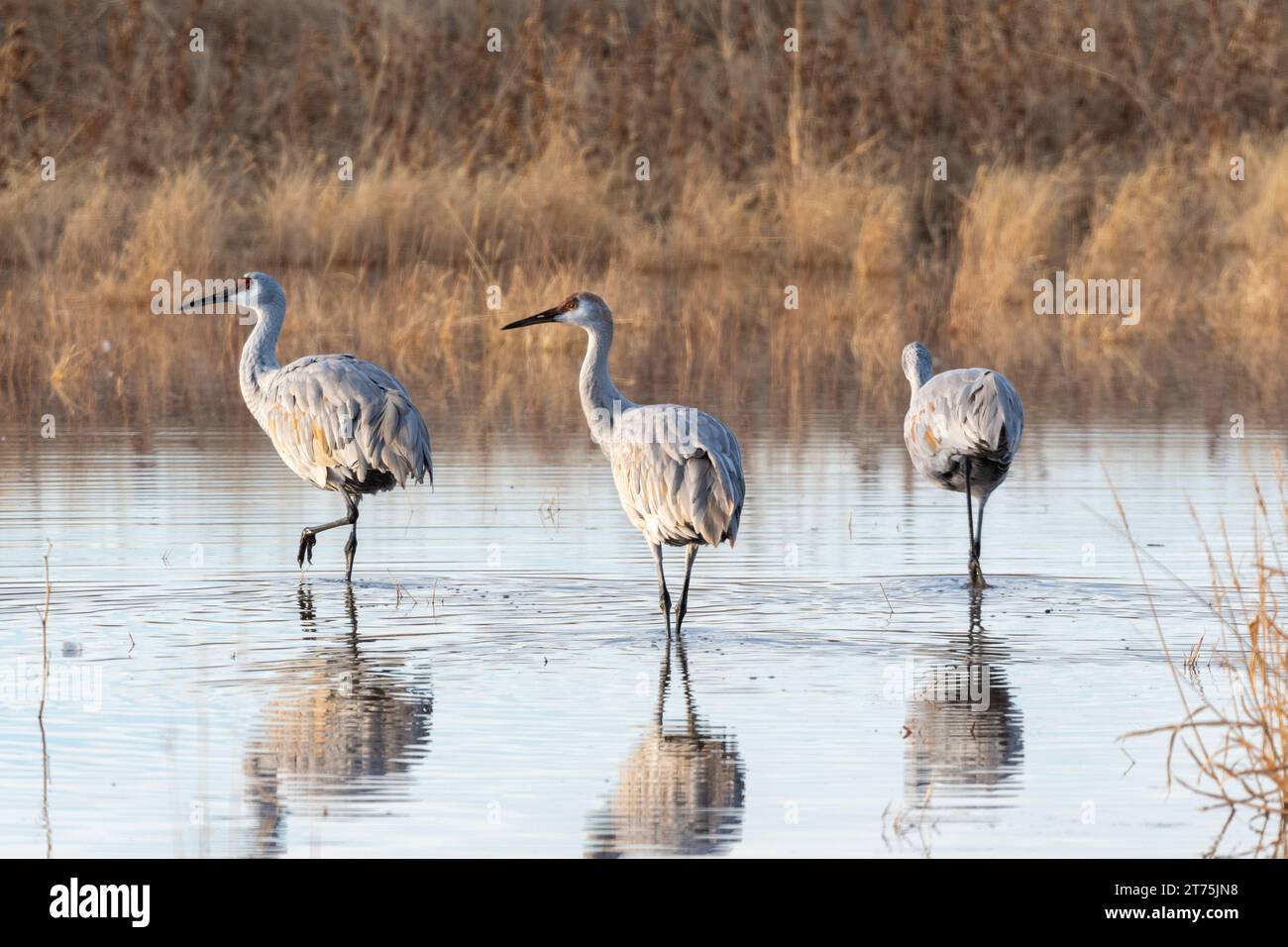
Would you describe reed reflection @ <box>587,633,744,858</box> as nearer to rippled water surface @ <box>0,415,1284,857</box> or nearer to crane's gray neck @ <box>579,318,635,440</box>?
rippled water surface @ <box>0,415,1284,857</box>

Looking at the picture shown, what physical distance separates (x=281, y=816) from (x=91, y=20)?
33.4 metres

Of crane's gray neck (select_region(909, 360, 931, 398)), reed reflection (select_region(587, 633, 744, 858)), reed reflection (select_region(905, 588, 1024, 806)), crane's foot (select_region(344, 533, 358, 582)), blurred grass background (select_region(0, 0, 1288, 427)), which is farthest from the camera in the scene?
blurred grass background (select_region(0, 0, 1288, 427))

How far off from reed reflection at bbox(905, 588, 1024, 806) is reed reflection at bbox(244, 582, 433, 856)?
148 cm

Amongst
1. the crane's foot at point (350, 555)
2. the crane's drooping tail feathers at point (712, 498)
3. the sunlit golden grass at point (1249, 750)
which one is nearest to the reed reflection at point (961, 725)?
the sunlit golden grass at point (1249, 750)

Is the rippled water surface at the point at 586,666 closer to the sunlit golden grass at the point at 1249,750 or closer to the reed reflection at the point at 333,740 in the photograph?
the reed reflection at the point at 333,740

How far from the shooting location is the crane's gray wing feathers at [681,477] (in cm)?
933

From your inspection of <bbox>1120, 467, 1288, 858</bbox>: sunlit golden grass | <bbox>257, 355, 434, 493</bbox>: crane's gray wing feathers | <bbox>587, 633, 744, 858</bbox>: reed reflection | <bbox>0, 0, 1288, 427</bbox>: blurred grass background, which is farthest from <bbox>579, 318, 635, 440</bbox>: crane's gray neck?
<bbox>0, 0, 1288, 427</bbox>: blurred grass background

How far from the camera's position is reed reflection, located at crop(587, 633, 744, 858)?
6.25 m

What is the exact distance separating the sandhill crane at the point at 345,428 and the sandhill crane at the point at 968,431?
7.55 feet

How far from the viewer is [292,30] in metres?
39.0

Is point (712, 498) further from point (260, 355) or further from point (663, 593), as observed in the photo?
point (260, 355)

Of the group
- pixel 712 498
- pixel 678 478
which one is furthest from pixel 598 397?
pixel 712 498

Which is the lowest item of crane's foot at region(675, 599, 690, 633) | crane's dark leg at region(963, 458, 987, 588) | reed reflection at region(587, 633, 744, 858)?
reed reflection at region(587, 633, 744, 858)

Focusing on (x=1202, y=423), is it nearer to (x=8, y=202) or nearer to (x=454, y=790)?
(x=454, y=790)
